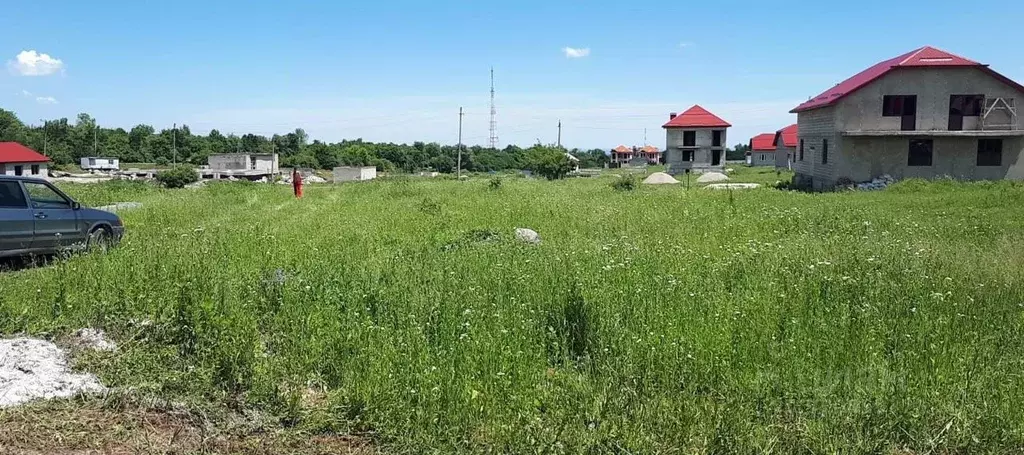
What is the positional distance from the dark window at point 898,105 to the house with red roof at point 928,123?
4 cm

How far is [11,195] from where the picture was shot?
1091 centimetres

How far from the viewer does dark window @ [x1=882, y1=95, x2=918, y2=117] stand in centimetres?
3234

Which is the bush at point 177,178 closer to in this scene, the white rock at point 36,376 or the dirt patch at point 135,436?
the white rock at point 36,376

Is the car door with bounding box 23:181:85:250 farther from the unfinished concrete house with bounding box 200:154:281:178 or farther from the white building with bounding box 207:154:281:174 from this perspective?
the white building with bounding box 207:154:281:174

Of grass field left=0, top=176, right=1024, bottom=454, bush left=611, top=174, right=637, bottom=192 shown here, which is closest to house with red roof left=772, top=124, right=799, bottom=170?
bush left=611, top=174, right=637, bottom=192

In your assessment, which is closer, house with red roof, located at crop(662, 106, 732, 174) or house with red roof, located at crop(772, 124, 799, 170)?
house with red roof, located at crop(662, 106, 732, 174)

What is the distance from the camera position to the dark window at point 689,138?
2502 inches

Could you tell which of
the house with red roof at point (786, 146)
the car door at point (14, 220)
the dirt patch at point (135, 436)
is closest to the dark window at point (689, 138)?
the house with red roof at point (786, 146)

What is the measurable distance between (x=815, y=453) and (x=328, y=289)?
5239 mm

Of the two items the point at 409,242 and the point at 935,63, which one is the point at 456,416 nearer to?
the point at 409,242

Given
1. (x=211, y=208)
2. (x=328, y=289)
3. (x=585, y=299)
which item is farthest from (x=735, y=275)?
(x=211, y=208)

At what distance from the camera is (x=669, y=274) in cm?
895

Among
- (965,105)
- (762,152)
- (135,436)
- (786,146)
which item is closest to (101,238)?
(135,436)

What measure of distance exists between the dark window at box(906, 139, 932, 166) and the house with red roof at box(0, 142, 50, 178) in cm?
5429
